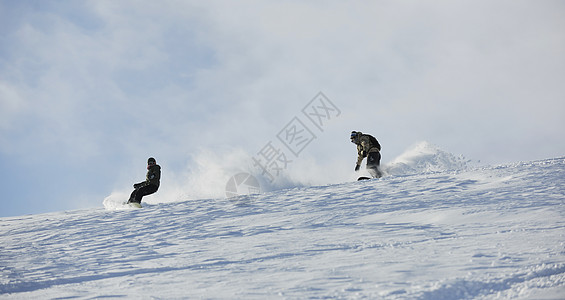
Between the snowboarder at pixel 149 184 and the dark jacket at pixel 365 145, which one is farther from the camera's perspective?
the dark jacket at pixel 365 145

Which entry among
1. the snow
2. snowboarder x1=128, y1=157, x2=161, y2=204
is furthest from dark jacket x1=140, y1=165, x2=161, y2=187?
the snow

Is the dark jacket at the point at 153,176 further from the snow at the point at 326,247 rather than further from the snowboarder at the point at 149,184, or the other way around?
the snow at the point at 326,247

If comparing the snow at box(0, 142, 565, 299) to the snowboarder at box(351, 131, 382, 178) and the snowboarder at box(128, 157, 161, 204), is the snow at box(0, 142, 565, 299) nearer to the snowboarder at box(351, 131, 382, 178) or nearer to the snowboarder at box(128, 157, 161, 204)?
the snowboarder at box(128, 157, 161, 204)

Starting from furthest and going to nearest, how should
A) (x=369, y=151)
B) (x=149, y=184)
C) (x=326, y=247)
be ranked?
(x=369, y=151) < (x=149, y=184) < (x=326, y=247)

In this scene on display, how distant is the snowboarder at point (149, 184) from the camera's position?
42.0 ft

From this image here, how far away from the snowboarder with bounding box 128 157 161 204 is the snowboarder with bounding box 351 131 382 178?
19.8 feet

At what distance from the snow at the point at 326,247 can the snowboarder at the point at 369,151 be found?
3.20 m

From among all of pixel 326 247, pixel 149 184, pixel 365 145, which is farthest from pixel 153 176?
pixel 326 247

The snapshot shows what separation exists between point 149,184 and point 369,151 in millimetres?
6629

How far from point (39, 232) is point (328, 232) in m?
6.42

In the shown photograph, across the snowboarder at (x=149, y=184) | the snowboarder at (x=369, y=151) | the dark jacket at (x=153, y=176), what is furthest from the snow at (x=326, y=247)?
the snowboarder at (x=369, y=151)

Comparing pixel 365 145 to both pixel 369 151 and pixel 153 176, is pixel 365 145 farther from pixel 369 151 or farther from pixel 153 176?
pixel 153 176

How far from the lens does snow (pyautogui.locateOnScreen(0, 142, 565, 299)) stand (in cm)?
456

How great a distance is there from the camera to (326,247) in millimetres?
6168
